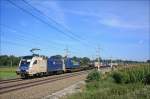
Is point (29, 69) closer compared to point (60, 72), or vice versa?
point (29, 69)

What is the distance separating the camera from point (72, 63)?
6406cm

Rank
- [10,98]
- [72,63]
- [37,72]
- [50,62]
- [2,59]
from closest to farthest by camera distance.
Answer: [10,98] → [37,72] → [50,62] → [72,63] → [2,59]

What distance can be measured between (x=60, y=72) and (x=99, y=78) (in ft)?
86.8

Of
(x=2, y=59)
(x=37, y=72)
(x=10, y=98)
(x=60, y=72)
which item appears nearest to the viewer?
(x=10, y=98)

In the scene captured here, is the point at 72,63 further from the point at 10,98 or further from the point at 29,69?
the point at 10,98

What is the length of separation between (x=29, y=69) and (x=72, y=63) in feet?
93.0

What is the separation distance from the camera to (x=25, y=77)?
38.1 meters

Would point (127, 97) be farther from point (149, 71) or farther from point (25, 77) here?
point (25, 77)

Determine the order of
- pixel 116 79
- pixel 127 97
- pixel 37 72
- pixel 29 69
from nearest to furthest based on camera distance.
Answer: pixel 127 97 < pixel 116 79 < pixel 29 69 < pixel 37 72

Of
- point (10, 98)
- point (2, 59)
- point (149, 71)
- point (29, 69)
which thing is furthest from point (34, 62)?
point (2, 59)

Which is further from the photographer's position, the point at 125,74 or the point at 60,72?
the point at 60,72

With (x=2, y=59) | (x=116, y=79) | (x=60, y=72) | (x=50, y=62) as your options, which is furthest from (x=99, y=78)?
(x=2, y=59)

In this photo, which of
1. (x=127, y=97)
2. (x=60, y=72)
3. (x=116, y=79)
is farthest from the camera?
(x=60, y=72)

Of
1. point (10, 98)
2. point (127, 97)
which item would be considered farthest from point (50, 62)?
point (127, 97)
